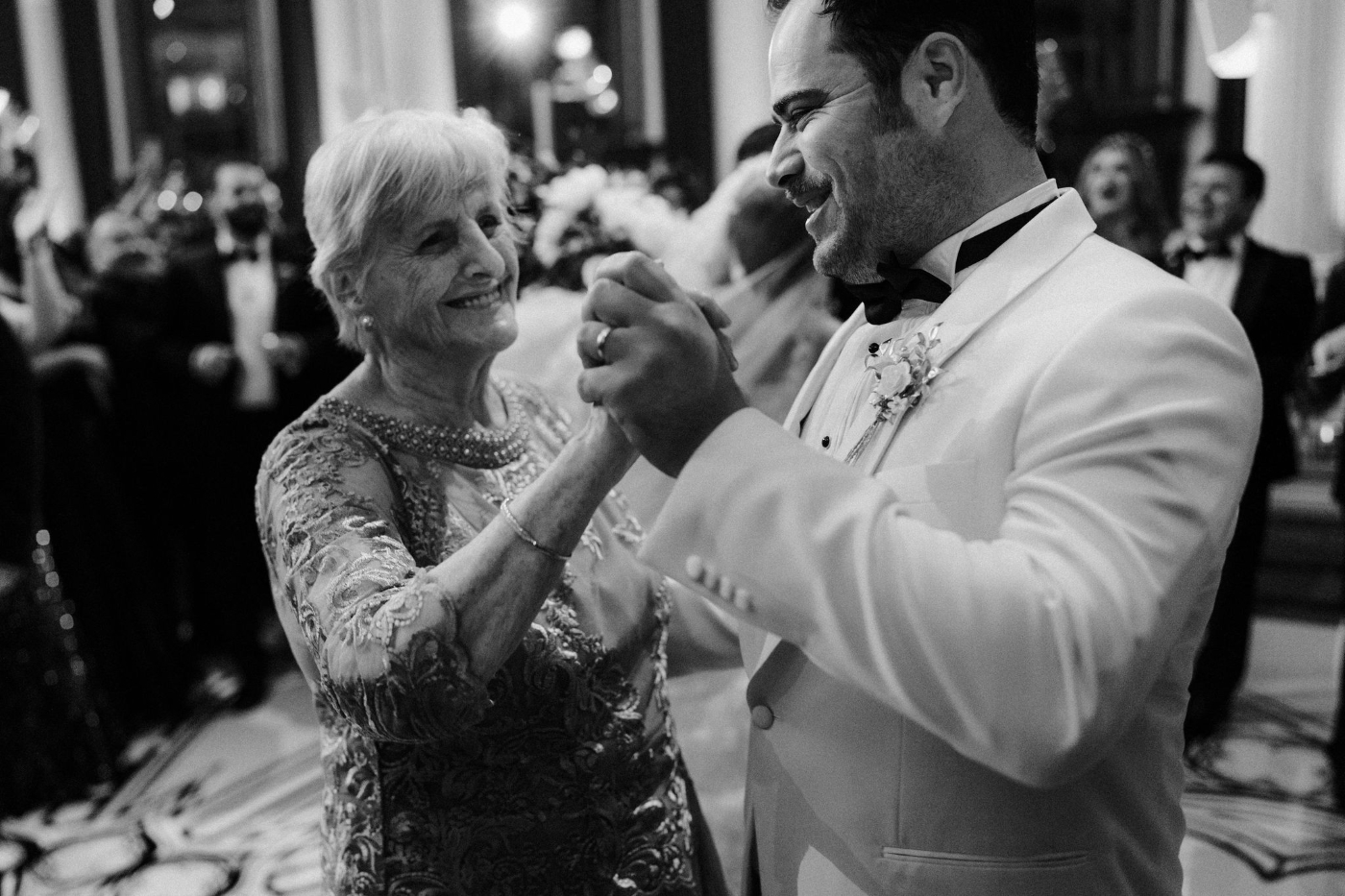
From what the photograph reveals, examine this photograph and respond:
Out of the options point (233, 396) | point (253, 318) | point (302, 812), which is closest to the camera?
point (302, 812)

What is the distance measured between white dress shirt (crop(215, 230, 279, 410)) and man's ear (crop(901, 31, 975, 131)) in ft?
14.0

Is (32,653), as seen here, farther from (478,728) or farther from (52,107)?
(52,107)

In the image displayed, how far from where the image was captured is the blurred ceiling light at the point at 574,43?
9.81 metres

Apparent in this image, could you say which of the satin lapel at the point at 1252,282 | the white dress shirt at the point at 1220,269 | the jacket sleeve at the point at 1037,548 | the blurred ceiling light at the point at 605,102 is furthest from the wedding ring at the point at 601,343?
the blurred ceiling light at the point at 605,102

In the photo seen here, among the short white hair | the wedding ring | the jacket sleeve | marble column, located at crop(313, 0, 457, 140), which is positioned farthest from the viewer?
marble column, located at crop(313, 0, 457, 140)

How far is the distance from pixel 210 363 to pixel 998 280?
13.9 ft

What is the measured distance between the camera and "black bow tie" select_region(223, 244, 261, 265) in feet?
17.3

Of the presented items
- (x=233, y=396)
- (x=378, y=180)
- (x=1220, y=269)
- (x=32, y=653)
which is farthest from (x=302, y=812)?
(x=1220, y=269)

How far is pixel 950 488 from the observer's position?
1056 mm

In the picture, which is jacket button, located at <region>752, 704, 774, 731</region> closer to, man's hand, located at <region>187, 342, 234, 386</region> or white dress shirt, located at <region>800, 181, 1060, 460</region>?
white dress shirt, located at <region>800, 181, 1060, 460</region>

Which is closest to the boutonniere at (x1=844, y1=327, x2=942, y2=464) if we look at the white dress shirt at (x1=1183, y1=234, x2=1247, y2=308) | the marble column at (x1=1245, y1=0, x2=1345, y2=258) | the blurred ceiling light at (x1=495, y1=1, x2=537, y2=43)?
the white dress shirt at (x1=1183, y1=234, x2=1247, y2=308)

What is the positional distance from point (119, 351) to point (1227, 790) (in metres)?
4.47

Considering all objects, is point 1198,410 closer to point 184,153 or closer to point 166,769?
point 166,769

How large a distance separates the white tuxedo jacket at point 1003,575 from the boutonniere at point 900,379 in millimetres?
16
